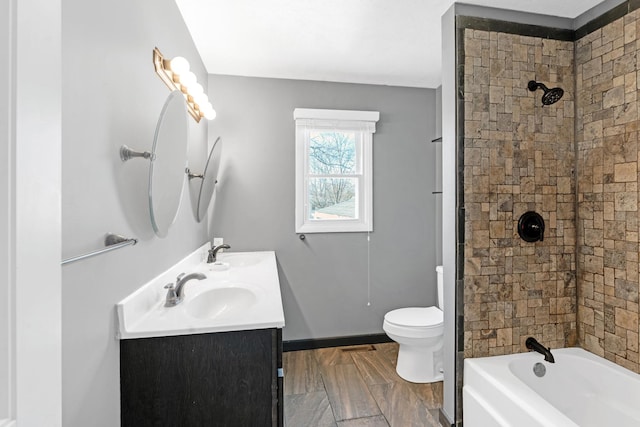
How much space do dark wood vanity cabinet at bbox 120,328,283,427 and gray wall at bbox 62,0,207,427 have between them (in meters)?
0.07

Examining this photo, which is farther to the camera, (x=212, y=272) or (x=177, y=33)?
(x=212, y=272)

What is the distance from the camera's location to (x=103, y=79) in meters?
1.07

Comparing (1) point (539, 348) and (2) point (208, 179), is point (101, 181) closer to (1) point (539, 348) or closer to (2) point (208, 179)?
(2) point (208, 179)

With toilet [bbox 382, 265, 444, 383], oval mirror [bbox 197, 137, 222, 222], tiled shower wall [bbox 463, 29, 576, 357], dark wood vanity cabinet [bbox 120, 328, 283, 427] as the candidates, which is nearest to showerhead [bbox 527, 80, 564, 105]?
tiled shower wall [bbox 463, 29, 576, 357]

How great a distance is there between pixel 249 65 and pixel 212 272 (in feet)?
5.38

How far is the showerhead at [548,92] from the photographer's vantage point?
1.67m

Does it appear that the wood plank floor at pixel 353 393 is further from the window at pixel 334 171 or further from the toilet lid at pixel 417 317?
the window at pixel 334 171

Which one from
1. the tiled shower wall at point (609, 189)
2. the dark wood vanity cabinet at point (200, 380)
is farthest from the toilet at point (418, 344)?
the dark wood vanity cabinet at point (200, 380)

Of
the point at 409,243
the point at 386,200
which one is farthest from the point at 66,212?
the point at 409,243

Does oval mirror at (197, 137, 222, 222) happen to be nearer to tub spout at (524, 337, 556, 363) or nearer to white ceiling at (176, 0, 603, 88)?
white ceiling at (176, 0, 603, 88)

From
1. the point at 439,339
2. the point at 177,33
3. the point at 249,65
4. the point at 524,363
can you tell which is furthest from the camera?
the point at 249,65

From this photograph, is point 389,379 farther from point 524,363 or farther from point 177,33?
point 177,33

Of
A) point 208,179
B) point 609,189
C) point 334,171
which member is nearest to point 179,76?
point 208,179

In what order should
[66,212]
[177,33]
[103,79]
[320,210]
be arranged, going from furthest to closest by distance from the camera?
[320,210] → [177,33] → [103,79] → [66,212]
